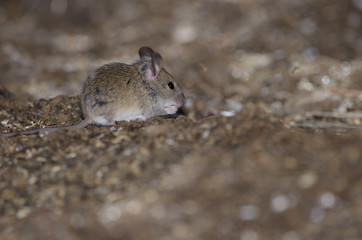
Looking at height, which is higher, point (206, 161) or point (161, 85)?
point (161, 85)

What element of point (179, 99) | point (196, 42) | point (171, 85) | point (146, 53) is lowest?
point (179, 99)

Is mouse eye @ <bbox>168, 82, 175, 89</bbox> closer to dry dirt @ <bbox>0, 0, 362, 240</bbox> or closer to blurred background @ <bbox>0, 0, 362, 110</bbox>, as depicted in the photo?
dry dirt @ <bbox>0, 0, 362, 240</bbox>

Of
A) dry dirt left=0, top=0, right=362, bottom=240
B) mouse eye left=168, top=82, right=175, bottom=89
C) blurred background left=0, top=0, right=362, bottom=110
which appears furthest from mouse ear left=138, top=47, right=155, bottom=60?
blurred background left=0, top=0, right=362, bottom=110

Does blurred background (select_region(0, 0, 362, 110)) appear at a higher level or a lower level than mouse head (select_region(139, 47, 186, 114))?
higher

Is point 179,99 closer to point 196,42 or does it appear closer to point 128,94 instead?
point 128,94

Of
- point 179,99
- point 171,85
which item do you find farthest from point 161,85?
point 179,99

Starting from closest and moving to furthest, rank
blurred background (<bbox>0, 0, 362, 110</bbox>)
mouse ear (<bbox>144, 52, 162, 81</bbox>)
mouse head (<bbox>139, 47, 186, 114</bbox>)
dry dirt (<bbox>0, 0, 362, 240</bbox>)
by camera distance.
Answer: dry dirt (<bbox>0, 0, 362, 240</bbox>) → mouse ear (<bbox>144, 52, 162, 81</bbox>) → mouse head (<bbox>139, 47, 186, 114</bbox>) → blurred background (<bbox>0, 0, 362, 110</bbox>)

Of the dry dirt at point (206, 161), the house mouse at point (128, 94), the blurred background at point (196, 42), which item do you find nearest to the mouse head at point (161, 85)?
the house mouse at point (128, 94)

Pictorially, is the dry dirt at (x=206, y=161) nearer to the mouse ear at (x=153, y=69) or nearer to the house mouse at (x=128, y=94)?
the house mouse at (x=128, y=94)

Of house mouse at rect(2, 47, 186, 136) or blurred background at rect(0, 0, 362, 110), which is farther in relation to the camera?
blurred background at rect(0, 0, 362, 110)
